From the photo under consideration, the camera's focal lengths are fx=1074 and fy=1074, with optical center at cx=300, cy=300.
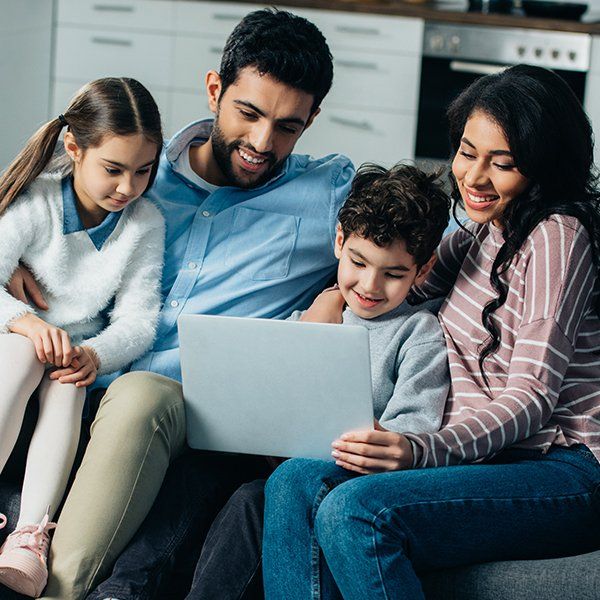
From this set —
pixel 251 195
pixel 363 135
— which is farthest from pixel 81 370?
pixel 363 135

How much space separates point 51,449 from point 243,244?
1.96ft

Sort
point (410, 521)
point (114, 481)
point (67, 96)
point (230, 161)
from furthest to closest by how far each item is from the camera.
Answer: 1. point (67, 96)
2. point (230, 161)
3. point (114, 481)
4. point (410, 521)

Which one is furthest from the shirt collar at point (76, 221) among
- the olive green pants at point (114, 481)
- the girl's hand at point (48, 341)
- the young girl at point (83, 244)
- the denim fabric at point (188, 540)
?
the denim fabric at point (188, 540)

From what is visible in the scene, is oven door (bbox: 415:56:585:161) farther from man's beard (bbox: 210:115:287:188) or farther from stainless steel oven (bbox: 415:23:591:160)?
man's beard (bbox: 210:115:287:188)

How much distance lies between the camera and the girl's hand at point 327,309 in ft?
6.54

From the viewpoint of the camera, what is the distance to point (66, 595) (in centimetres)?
165

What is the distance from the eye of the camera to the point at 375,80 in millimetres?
4602

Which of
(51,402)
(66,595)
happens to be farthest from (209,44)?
(66,595)

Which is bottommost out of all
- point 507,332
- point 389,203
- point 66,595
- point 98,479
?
point 66,595

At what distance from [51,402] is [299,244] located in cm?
59

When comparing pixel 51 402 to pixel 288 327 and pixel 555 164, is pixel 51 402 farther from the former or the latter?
pixel 555 164

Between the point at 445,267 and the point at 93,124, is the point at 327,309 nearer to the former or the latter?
the point at 445,267

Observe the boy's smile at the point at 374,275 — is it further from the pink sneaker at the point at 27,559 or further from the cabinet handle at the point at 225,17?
the cabinet handle at the point at 225,17

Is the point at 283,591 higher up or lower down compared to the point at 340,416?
lower down
